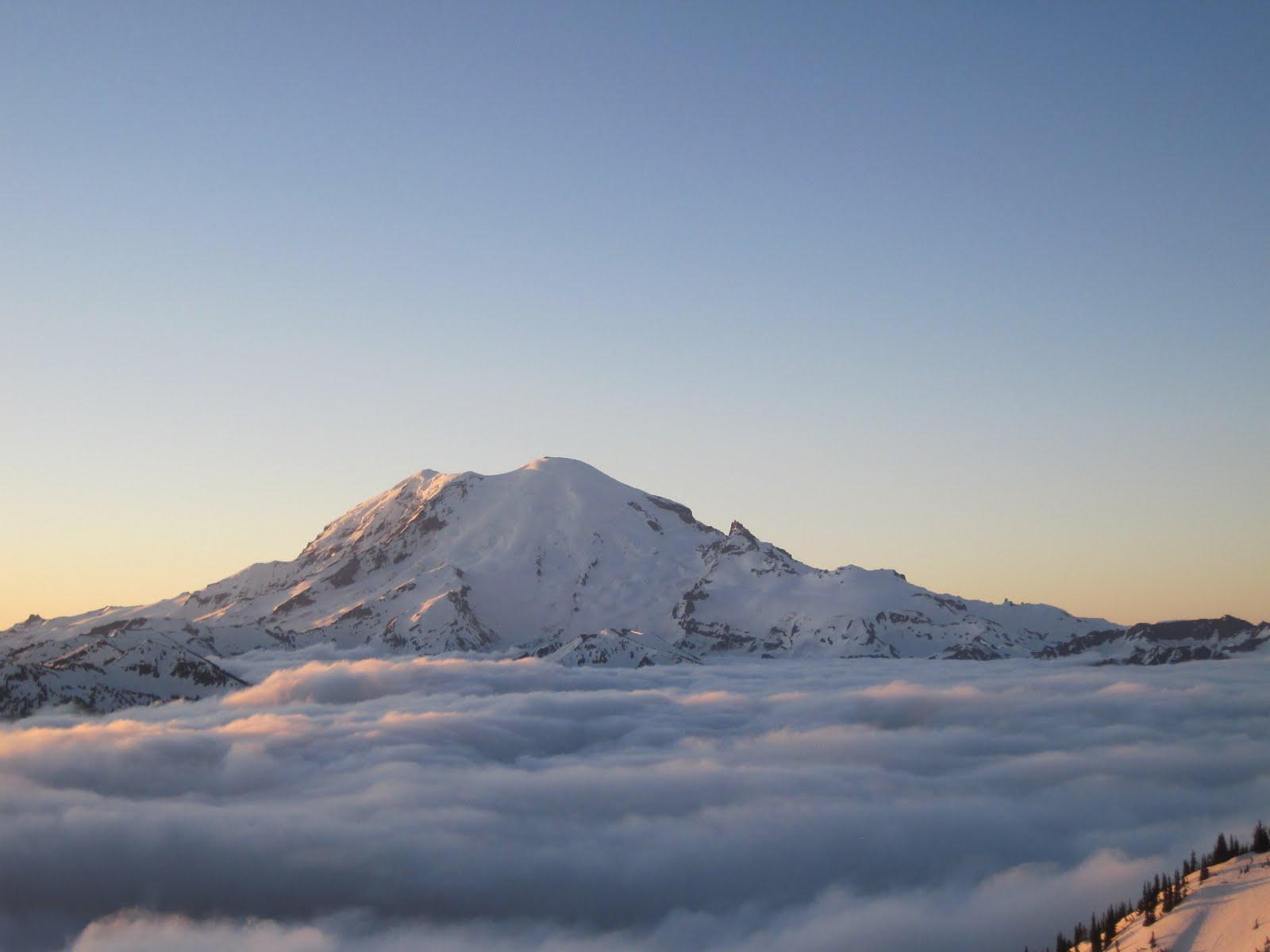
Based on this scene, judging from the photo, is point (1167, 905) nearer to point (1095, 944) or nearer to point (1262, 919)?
point (1095, 944)

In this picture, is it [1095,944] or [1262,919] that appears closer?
[1262,919]

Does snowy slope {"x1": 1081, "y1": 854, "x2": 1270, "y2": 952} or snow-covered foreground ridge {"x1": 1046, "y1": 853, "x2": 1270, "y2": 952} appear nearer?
snowy slope {"x1": 1081, "y1": 854, "x2": 1270, "y2": 952}

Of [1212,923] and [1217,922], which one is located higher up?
[1217,922]

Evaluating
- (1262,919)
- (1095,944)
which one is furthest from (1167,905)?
(1262,919)

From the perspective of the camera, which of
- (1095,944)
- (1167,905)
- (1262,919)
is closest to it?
(1262,919)

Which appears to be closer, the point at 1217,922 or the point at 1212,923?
the point at 1217,922

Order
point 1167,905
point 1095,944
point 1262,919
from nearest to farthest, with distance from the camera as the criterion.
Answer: point 1262,919, point 1095,944, point 1167,905

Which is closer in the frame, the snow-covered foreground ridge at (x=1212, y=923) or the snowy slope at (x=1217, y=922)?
the snowy slope at (x=1217, y=922)
